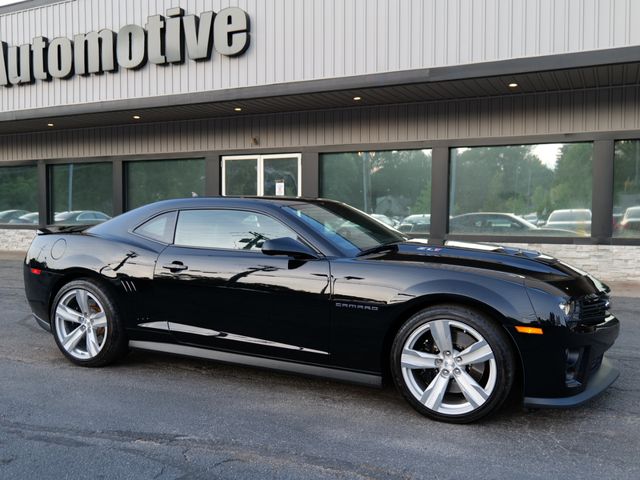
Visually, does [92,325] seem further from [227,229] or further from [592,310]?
[592,310]

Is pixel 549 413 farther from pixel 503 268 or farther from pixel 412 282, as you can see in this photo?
pixel 412 282

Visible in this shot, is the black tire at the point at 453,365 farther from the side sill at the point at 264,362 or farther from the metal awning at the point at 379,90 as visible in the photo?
the metal awning at the point at 379,90

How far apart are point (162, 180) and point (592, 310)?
41.5 feet

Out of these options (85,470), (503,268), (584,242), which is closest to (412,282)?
(503,268)

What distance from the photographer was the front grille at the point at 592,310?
3.43 m

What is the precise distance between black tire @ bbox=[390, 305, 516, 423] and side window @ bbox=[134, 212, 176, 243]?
2068mm

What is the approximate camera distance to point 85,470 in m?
2.89

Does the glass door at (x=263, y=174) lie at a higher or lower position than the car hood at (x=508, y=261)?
higher

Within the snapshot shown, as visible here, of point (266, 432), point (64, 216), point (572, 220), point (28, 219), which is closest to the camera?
point (266, 432)

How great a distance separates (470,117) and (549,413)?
8111mm

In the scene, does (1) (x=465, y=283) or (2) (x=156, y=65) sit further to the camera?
(2) (x=156, y=65)

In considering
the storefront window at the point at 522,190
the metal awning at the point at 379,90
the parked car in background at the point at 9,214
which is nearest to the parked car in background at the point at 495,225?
the storefront window at the point at 522,190

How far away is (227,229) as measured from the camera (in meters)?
4.35

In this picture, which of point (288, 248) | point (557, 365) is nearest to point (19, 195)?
point (288, 248)
